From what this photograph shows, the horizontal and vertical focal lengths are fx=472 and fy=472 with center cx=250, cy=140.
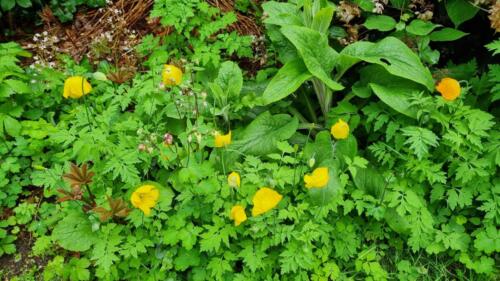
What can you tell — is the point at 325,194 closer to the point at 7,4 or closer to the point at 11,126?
the point at 11,126

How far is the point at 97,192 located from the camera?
2668mm

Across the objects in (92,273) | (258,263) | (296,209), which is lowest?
(92,273)

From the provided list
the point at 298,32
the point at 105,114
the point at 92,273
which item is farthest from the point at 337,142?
the point at 92,273

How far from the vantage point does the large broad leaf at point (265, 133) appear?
2.82 m

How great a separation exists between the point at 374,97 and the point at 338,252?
1041 millimetres

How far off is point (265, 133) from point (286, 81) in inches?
13.6

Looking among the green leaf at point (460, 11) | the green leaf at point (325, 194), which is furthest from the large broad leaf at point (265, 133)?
the green leaf at point (460, 11)

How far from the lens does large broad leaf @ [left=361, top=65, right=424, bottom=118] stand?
8.80 feet

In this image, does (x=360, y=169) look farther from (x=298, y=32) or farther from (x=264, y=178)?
(x=298, y=32)

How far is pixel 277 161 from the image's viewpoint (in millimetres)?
2828

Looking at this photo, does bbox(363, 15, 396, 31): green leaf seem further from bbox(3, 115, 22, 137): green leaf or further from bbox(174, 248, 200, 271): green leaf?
bbox(3, 115, 22, 137): green leaf

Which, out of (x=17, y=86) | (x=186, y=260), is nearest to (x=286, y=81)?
(x=186, y=260)

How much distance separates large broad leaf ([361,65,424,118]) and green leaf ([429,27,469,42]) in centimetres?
39

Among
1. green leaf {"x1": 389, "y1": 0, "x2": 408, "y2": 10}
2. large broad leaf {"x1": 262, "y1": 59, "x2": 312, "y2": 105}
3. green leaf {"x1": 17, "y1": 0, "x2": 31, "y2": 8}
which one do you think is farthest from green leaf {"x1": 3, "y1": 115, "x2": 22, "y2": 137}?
green leaf {"x1": 389, "y1": 0, "x2": 408, "y2": 10}
